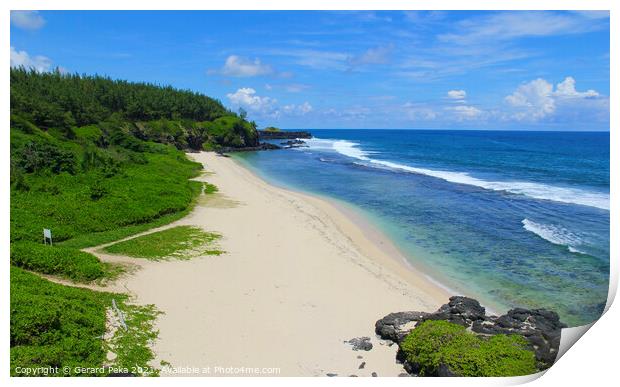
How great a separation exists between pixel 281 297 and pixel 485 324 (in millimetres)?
5807

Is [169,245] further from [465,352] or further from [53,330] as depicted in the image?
[465,352]

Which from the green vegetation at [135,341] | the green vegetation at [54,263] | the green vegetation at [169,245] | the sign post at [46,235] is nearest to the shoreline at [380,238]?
the green vegetation at [169,245]

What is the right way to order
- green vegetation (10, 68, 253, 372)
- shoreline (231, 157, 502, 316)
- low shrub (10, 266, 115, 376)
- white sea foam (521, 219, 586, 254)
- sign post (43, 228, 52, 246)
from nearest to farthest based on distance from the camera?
low shrub (10, 266, 115, 376) < green vegetation (10, 68, 253, 372) < sign post (43, 228, 52, 246) < shoreline (231, 157, 502, 316) < white sea foam (521, 219, 586, 254)

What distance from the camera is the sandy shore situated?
990 cm

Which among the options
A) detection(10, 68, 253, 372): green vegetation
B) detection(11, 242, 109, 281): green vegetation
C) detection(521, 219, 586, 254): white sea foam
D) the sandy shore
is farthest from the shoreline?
detection(11, 242, 109, 281): green vegetation

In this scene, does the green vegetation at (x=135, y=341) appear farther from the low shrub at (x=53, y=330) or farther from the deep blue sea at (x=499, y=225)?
the deep blue sea at (x=499, y=225)

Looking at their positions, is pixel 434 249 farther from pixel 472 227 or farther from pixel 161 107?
pixel 161 107

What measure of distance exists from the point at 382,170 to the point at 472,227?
94.8 feet

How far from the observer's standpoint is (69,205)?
18.8 m

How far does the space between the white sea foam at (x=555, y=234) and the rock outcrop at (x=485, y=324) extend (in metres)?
11.1

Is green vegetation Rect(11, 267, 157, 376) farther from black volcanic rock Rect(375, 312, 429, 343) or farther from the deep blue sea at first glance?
the deep blue sea

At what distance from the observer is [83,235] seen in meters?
17.5

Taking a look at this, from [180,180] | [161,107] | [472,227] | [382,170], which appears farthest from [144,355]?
[161,107]

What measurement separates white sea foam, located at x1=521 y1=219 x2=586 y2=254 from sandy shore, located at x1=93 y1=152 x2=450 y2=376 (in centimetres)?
893
